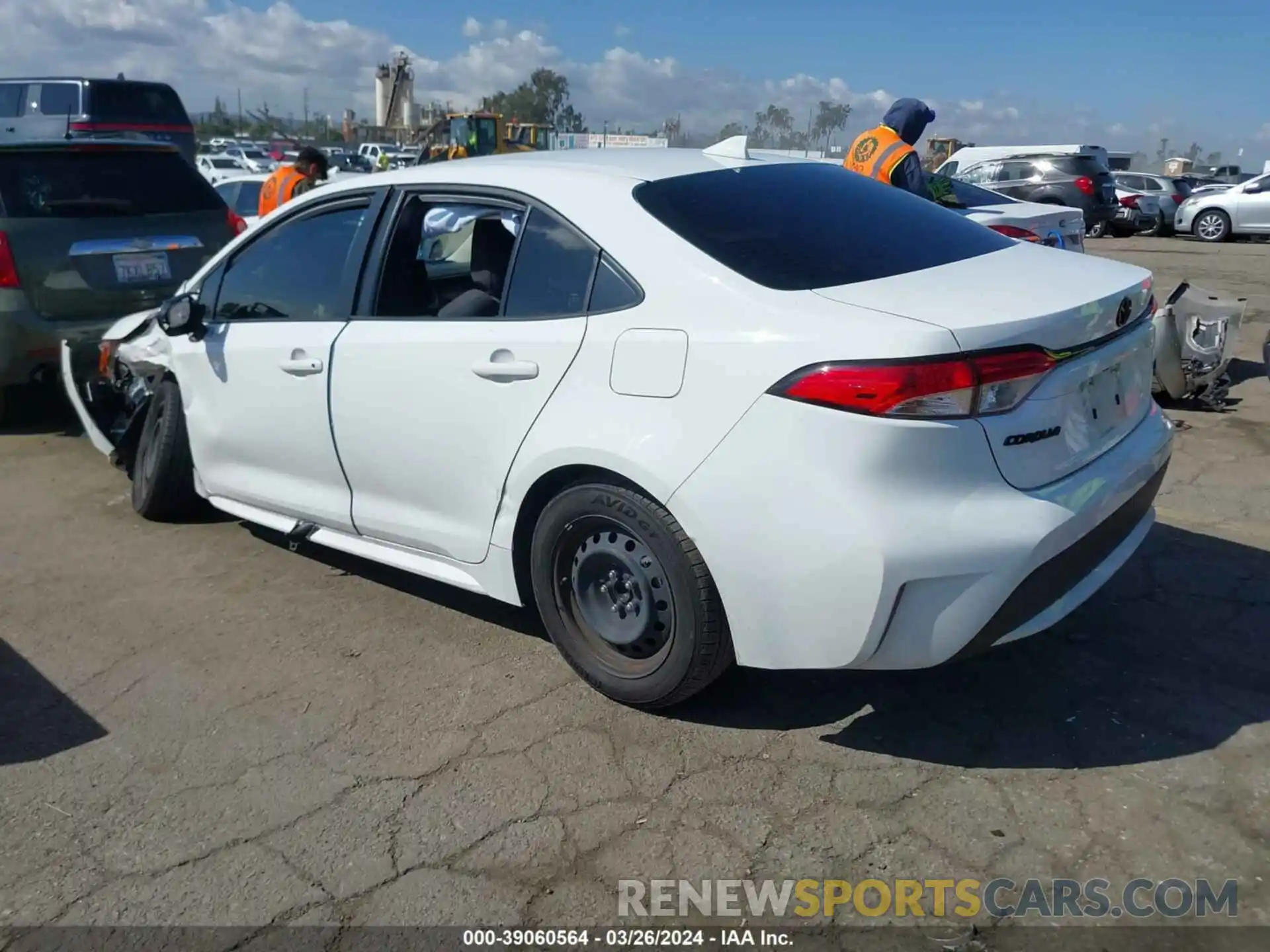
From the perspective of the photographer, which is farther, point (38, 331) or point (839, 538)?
point (38, 331)

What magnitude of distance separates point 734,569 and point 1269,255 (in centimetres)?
2006

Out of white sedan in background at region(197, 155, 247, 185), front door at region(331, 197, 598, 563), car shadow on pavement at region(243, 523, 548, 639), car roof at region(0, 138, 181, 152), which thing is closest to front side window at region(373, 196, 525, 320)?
front door at region(331, 197, 598, 563)

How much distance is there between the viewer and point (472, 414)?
135 inches

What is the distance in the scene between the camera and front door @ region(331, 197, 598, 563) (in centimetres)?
332

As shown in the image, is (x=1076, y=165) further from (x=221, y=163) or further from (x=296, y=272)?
(x=221, y=163)

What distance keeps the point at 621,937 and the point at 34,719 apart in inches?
84.0

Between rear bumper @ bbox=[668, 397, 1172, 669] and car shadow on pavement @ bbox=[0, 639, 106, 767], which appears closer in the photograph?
rear bumper @ bbox=[668, 397, 1172, 669]

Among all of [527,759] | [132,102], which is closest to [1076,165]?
[132,102]

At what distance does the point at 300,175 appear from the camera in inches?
356

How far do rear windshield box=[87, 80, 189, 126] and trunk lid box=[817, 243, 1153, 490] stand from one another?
54.0ft

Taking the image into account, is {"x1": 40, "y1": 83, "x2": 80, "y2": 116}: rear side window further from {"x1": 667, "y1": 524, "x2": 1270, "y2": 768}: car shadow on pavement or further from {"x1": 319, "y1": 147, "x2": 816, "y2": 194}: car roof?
{"x1": 667, "y1": 524, "x2": 1270, "y2": 768}: car shadow on pavement

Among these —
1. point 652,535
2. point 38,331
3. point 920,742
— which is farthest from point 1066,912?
point 38,331

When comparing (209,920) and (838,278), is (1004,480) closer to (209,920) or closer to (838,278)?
(838,278)

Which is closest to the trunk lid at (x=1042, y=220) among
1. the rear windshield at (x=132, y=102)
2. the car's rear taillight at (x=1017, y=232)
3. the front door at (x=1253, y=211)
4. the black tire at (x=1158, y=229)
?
the car's rear taillight at (x=1017, y=232)
